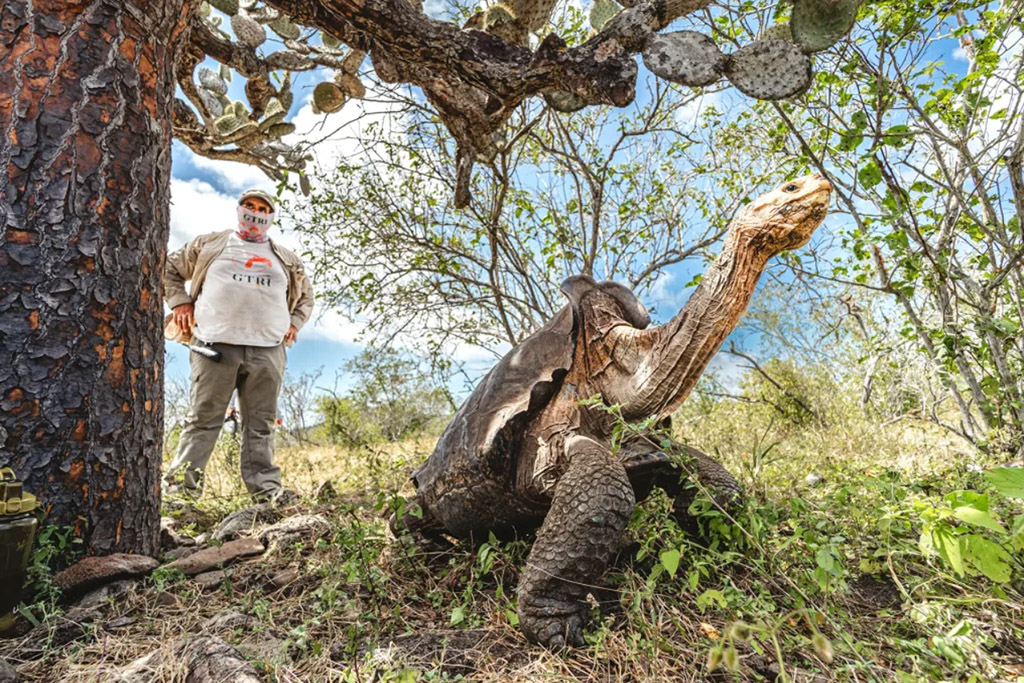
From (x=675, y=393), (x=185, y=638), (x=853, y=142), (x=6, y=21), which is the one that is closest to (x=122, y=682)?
(x=185, y=638)

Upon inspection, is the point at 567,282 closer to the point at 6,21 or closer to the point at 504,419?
the point at 504,419

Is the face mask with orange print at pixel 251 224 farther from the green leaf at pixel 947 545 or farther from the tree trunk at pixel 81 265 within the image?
the green leaf at pixel 947 545

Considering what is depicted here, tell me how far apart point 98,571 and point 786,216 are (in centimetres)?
258

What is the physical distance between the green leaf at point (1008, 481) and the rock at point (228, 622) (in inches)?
81.1

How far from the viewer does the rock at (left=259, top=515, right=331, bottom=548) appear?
2.60 meters

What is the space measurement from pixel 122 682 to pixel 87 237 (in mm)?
1550

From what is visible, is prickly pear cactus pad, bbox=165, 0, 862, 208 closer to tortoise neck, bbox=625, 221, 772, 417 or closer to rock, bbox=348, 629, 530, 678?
tortoise neck, bbox=625, 221, 772, 417

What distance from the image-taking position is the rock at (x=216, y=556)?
2.25 meters

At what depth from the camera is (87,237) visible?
2.14m

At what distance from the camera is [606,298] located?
95.0 inches

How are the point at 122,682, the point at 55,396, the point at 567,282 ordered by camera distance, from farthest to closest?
the point at 567,282 < the point at 55,396 < the point at 122,682

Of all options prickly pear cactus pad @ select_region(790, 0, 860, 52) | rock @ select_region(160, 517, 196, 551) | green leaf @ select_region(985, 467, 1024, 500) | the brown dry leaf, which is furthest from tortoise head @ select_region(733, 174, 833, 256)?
rock @ select_region(160, 517, 196, 551)

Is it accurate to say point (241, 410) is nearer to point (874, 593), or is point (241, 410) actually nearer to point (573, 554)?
point (573, 554)

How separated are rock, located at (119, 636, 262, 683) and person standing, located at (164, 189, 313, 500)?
2225mm
